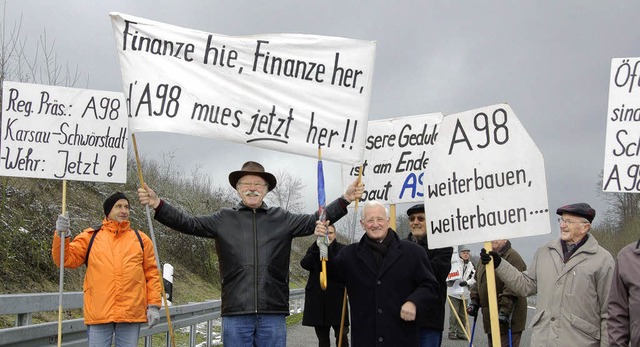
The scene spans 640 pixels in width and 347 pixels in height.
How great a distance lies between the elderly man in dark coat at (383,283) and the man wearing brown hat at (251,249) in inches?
12.9

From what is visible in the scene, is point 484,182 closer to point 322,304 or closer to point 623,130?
point 623,130

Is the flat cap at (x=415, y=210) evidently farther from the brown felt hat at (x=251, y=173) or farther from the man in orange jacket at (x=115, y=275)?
the man in orange jacket at (x=115, y=275)

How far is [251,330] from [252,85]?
2037 millimetres

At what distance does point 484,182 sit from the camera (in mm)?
6371

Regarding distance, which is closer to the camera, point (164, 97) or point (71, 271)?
point (164, 97)

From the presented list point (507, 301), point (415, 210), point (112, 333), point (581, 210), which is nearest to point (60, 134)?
point (112, 333)

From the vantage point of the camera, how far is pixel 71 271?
15.4 m

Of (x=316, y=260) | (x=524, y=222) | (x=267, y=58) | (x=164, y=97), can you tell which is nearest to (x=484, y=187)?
(x=524, y=222)

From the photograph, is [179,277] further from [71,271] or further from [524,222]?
[524,222]

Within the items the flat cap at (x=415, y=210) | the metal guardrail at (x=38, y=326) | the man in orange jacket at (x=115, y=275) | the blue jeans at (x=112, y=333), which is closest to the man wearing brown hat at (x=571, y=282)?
the flat cap at (x=415, y=210)

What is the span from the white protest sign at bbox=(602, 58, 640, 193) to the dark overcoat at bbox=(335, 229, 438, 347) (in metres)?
2.24

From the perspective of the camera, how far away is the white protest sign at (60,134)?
7.39m

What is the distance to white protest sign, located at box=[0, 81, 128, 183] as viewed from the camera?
739 centimetres

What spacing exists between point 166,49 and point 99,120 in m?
1.88
